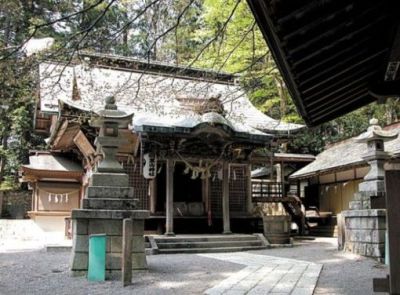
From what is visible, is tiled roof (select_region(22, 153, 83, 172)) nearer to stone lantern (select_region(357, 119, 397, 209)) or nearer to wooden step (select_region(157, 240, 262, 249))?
wooden step (select_region(157, 240, 262, 249))

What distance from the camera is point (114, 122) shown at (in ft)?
28.5

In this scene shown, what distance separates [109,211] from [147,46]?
138 inches

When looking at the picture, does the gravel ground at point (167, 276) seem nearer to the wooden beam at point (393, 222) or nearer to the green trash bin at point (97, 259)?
the green trash bin at point (97, 259)

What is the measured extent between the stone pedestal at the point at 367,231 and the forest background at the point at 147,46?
2.49 meters

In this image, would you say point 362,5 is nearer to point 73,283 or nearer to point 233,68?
point 73,283

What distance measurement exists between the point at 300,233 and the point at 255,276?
39.6 feet

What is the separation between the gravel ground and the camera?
6.50m

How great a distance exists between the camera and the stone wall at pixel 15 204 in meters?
25.4

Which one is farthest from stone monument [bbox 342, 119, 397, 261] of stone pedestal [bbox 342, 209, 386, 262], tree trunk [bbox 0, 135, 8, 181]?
tree trunk [bbox 0, 135, 8, 181]

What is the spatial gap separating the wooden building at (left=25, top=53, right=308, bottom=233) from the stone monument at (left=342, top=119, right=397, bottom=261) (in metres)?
3.74

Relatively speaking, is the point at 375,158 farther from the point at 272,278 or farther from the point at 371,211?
the point at 272,278

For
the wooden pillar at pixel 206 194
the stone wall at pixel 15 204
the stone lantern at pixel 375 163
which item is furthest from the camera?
the stone wall at pixel 15 204

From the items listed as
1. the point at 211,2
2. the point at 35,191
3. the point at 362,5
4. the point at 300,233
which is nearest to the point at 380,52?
the point at 362,5

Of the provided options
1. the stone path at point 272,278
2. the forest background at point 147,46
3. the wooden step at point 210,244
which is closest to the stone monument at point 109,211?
the forest background at point 147,46
